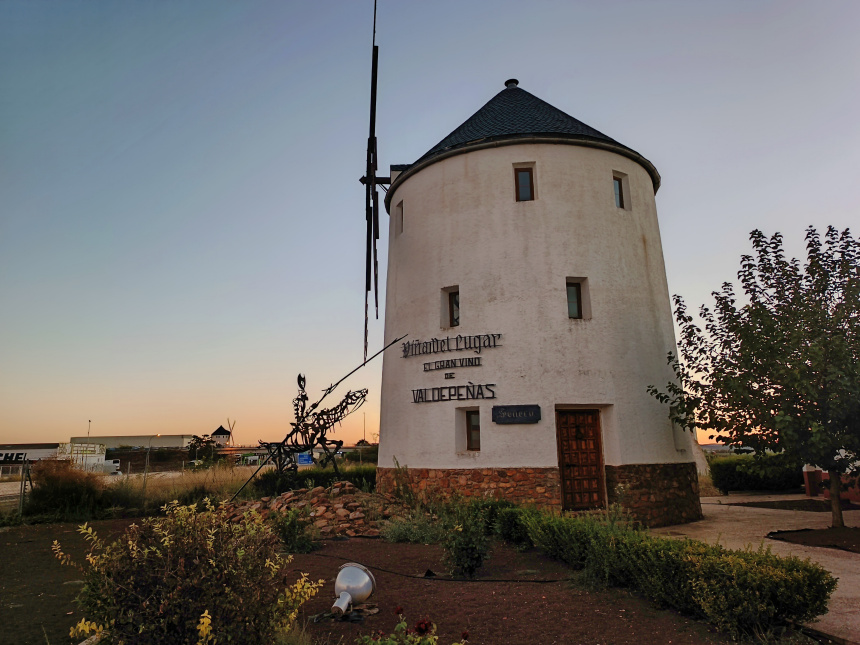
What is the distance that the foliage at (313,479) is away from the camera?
735 inches

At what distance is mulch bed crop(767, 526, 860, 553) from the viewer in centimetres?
1023

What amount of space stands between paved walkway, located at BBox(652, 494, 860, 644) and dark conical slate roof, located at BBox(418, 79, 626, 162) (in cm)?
1025

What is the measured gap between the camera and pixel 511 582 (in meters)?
8.00

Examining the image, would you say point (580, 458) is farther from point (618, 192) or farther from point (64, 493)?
point (64, 493)

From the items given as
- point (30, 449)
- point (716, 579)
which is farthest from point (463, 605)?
point (30, 449)

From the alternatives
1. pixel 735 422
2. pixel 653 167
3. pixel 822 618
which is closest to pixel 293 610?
pixel 822 618

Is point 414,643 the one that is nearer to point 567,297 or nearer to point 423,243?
point 567,297

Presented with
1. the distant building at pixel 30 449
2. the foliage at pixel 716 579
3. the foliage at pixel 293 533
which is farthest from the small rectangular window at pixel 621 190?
the distant building at pixel 30 449

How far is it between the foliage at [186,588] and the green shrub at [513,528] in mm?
6226

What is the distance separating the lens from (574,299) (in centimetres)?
1495

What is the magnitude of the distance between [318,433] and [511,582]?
9.02 m

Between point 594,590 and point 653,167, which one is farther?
point 653,167

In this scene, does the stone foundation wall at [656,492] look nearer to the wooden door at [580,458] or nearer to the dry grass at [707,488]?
the wooden door at [580,458]

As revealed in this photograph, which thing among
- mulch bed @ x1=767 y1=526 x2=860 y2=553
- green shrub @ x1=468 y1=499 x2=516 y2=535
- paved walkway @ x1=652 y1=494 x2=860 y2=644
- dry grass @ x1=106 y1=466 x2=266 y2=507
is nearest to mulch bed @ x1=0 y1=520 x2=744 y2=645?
green shrub @ x1=468 y1=499 x2=516 y2=535
